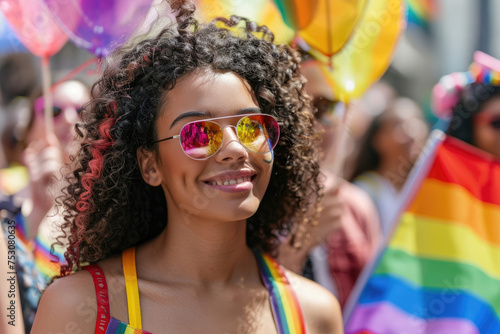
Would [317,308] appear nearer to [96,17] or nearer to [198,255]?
[198,255]

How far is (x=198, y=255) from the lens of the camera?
2.11 m

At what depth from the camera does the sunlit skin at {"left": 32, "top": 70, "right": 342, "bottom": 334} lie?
1938 mm

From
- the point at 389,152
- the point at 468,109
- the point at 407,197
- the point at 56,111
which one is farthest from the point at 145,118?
the point at 389,152

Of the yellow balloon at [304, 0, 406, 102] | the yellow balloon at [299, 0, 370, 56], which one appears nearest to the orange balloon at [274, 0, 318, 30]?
the yellow balloon at [299, 0, 370, 56]

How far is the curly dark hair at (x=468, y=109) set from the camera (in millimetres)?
3092

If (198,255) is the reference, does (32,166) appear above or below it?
below

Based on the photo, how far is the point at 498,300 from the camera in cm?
283

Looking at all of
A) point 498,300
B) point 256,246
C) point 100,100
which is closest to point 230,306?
point 256,246

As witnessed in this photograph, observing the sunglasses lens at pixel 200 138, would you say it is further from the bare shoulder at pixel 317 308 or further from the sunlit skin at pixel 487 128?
the sunlit skin at pixel 487 128

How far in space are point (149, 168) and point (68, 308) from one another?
1.70ft

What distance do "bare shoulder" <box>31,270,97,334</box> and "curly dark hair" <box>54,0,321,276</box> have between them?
197mm

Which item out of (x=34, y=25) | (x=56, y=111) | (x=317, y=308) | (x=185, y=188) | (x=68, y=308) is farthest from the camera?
(x=56, y=111)

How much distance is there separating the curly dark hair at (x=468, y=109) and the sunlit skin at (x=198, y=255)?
1340 millimetres

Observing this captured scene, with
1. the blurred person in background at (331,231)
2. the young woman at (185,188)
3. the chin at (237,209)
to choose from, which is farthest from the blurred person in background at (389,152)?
the chin at (237,209)
